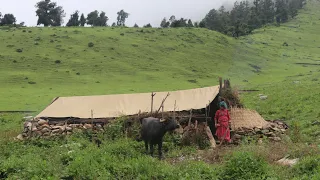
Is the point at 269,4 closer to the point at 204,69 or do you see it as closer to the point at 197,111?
the point at 204,69

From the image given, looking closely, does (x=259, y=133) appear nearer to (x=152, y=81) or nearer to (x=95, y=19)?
(x=152, y=81)

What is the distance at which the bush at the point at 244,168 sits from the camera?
10.2m

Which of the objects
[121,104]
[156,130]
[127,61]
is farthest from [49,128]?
[127,61]

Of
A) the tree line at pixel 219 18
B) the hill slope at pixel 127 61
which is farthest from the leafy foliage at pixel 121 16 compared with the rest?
the hill slope at pixel 127 61

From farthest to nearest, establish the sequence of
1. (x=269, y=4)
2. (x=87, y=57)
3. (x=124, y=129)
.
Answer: (x=269, y=4)
(x=87, y=57)
(x=124, y=129)

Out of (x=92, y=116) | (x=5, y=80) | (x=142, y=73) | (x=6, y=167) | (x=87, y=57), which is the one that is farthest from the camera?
(x=87, y=57)

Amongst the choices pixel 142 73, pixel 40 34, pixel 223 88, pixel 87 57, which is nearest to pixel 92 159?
pixel 223 88

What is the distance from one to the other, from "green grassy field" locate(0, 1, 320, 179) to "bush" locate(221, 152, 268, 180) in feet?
0.08

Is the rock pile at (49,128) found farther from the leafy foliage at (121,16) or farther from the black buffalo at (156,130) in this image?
the leafy foliage at (121,16)

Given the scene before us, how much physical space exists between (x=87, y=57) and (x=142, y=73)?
9407mm

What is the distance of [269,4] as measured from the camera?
12644 centimetres

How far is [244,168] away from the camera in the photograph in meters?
10.4

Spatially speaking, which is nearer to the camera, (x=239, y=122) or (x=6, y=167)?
(x=6, y=167)

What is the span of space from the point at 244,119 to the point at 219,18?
92425 mm
